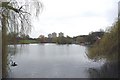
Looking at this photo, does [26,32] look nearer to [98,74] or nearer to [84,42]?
[98,74]

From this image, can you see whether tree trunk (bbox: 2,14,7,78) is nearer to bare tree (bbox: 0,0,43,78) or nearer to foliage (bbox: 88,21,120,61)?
bare tree (bbox: 0,0,43,78)

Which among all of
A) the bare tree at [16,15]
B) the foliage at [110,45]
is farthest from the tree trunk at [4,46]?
the foliage at [110,45]

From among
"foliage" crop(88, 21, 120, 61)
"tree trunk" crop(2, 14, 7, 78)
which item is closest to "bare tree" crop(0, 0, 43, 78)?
"tree trunk" crop(2, 14, 7, 78)

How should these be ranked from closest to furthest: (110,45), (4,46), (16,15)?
(16,15), (4,46), (110,45)

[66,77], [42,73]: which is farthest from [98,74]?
[42,73]

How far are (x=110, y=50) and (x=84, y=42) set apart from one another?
2382 millimetres

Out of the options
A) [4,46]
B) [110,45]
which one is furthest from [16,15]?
[110,45]

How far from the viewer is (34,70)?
307 inches

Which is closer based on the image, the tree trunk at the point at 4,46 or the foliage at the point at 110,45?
the tree trunk at the point at 4,46

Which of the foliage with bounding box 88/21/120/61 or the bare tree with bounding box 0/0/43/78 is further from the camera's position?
the foliage with bounding box 88/21/120/61

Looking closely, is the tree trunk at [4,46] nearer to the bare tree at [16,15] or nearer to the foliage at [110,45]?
the bare tree at [16,15]

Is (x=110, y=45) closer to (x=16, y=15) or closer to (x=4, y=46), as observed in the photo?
(x=4, y=46)

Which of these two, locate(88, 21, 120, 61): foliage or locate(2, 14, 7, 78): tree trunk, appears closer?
locate(2, 14, 7, 78): tree trunk

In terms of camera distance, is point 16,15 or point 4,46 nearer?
point 16,15
